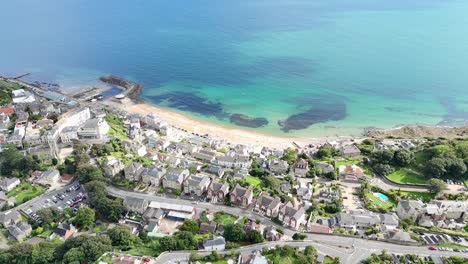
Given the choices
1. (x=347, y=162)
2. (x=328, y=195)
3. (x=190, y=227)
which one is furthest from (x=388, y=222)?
(x=190, y=227)

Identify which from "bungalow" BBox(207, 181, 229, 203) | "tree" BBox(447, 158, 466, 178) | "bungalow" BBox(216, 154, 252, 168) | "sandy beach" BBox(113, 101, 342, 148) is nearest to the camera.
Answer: "bungalow" BBox(207, 181, 229, 203)

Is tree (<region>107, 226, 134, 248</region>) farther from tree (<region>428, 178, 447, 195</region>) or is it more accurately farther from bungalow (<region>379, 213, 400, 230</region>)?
tree (<region>428, 178, 447, 195</region>)

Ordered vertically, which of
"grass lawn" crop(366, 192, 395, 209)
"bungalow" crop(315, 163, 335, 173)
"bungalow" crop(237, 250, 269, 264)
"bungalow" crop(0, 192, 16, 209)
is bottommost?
"bungalow" crop(0, 192, 16, 209)

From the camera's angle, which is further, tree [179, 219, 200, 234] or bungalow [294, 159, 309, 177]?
bungalow [294, 159, 309, 177]

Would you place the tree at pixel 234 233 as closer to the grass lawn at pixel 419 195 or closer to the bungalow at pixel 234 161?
the bungalow at pixel 234 161

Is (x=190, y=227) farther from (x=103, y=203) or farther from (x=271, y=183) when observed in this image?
(x=271, y=183)

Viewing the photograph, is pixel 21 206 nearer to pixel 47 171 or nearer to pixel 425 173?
pixel 47 171

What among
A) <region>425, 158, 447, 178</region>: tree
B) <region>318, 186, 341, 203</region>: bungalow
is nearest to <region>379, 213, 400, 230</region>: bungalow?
<region>318, 186, 341, 203</region>: bungalow
